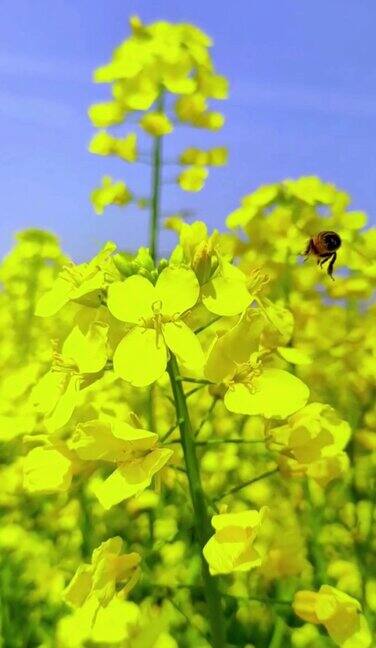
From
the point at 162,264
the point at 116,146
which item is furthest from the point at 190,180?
the point at 162,264

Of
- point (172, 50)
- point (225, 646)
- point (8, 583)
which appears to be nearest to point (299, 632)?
point (8, 583)

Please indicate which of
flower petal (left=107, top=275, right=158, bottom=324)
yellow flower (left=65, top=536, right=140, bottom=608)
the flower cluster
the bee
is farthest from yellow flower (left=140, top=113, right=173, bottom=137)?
yellow flower (left=65, top=536, right=140, bottom=608)

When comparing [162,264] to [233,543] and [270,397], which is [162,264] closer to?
[270,397]

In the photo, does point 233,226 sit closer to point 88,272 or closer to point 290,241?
point 290,241

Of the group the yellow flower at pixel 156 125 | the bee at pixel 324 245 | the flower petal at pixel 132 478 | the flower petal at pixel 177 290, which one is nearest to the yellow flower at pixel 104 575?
the flower petal at pixel 132 478

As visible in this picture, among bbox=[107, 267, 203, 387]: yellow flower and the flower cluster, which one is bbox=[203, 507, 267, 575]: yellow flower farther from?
bbox=[107, 267, 203, 387]: yellow flower

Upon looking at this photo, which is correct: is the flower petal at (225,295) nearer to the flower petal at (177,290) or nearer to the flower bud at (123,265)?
the flower petal at (177,290)

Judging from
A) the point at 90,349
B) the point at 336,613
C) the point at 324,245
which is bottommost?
the point at 336,613
